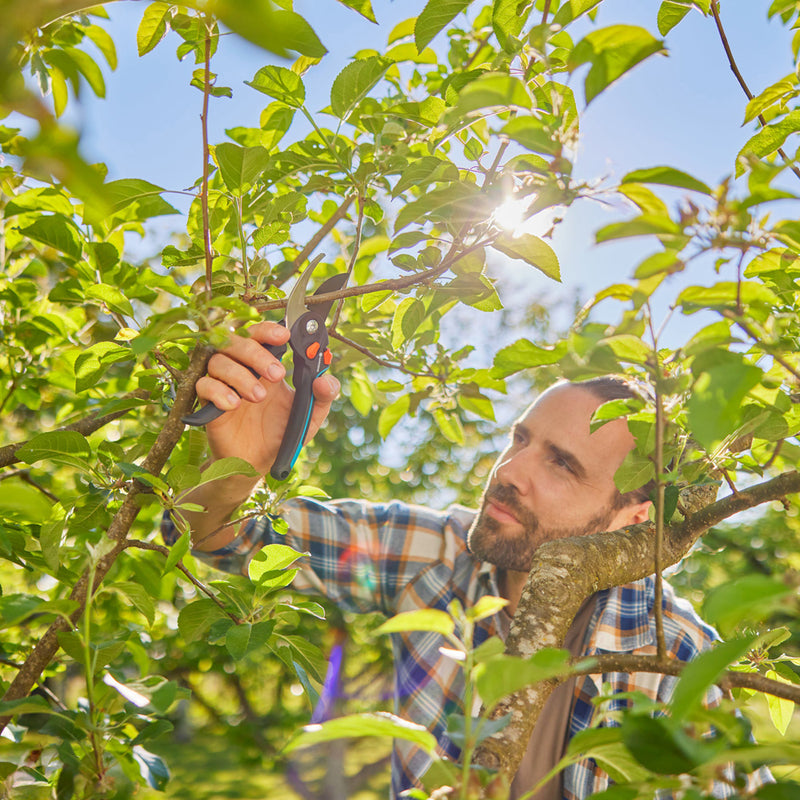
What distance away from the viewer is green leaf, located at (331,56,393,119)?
1281 mm

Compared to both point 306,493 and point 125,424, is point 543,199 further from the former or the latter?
point 125,424

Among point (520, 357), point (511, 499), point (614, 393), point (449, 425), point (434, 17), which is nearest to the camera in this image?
point (520, 357)

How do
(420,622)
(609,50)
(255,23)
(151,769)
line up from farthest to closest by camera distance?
(151,769) → (609,50) → (420,622) → (255,23)

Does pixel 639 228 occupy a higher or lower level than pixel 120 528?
higher

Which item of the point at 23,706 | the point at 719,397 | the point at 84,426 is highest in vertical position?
the point at 719,397

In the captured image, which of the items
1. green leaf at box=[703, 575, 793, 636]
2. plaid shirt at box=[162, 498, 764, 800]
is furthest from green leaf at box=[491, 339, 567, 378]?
plaid shirt at box=[162, 498, 764, 800]

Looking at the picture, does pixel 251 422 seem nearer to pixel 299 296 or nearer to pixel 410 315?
pixel 299 296

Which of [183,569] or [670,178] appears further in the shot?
[183,569]

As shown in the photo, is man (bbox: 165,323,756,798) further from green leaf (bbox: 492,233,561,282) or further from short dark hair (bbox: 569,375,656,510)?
green leaf (bbox: 492,233,561,282)

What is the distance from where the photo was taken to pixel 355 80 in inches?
51.1

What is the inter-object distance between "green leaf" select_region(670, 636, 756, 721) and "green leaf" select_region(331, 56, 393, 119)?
116 centimetres

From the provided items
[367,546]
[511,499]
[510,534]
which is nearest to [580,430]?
[511,499]

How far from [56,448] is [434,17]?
3.29 feet

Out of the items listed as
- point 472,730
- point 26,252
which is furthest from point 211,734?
point 472,730
